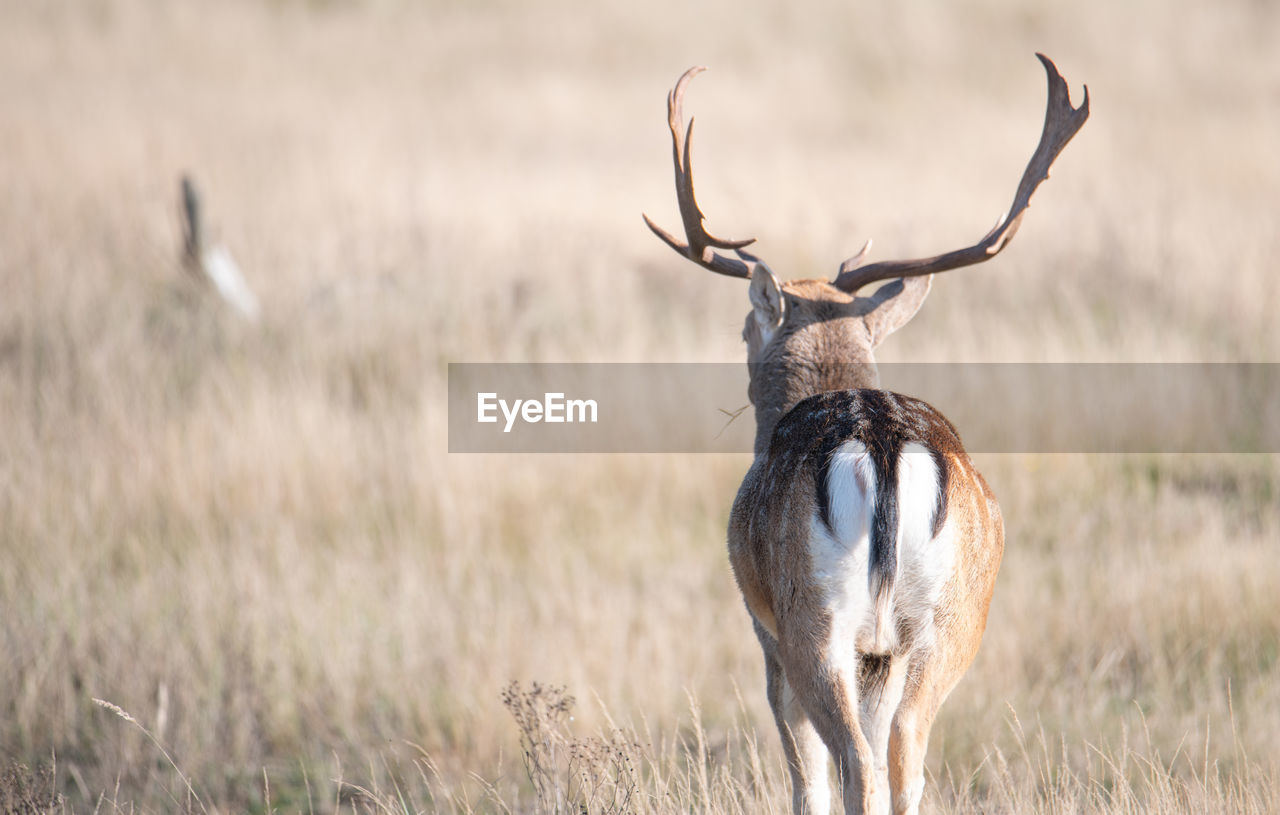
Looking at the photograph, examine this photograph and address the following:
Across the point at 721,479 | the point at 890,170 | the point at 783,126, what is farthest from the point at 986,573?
the point at 783,126

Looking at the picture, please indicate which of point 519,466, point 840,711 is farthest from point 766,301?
point 519,466

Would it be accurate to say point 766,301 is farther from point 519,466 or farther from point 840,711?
point 519,466

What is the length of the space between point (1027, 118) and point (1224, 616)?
11924 mm

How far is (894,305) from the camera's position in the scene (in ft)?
13.0

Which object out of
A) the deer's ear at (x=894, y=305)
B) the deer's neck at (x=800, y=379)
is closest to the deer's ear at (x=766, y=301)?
the deer's neck at (x=800, y=379)
